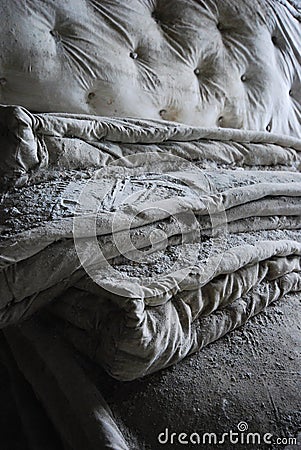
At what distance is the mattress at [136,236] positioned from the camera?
2.29 feet

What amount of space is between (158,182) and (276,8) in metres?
0.92

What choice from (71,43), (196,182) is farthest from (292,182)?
(71,43)

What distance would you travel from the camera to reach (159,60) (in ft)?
4.02

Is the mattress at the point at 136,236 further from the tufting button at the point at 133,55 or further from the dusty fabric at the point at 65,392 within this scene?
the tufting button at the point at 133,55

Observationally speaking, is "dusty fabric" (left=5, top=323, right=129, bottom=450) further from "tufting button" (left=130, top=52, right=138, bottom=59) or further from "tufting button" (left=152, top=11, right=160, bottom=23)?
"tufting button" (left=152, top=11, right=160, bottom=23)

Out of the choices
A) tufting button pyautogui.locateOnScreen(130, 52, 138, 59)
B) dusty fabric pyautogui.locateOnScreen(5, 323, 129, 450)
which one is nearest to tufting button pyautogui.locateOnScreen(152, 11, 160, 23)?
tufting button pyautogui.locateOnScreen(130, 52, 138, 59)

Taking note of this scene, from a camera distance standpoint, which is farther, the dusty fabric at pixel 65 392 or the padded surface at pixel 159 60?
the padded surface at pixel 159 60

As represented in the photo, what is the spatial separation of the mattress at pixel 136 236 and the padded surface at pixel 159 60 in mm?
147

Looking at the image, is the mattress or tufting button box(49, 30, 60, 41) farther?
tufting button box(49, 30, 60, 41)

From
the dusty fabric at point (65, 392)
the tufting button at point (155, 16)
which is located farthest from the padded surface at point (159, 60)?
the dusty fabric at point (65, 392)

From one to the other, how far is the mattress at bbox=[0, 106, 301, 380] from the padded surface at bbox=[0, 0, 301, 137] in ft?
0.48

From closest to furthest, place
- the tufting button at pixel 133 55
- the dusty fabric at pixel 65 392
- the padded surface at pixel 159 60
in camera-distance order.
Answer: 1. the dusty fabric at pixel 65 392
2. the padded surface at pixel 159 60
3. the tufting button at pixel 133 55

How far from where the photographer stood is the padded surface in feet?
3.38

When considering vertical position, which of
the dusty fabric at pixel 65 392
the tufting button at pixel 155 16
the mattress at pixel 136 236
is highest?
the tufting button at pixel 155 16
